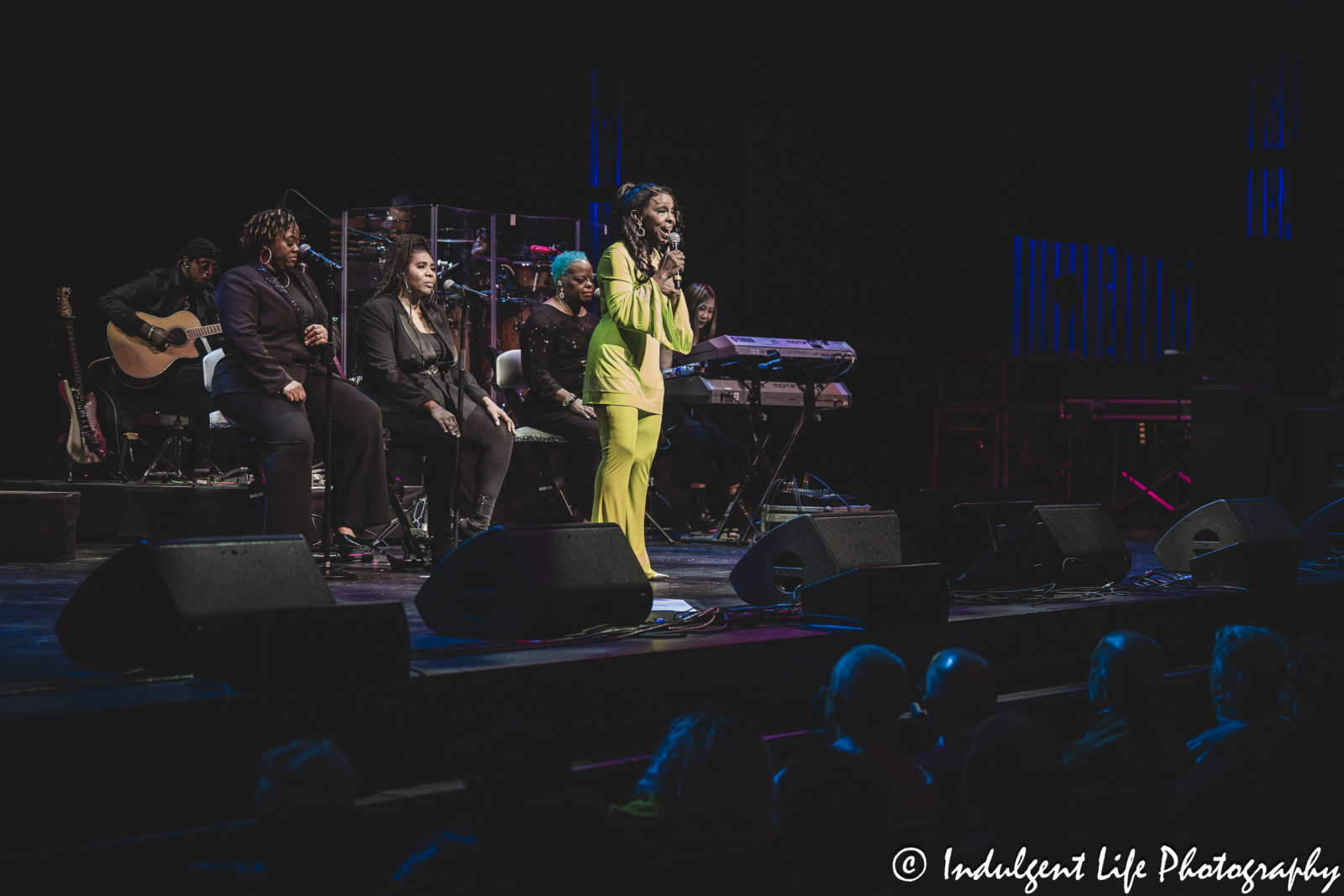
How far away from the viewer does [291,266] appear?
4.81 meters

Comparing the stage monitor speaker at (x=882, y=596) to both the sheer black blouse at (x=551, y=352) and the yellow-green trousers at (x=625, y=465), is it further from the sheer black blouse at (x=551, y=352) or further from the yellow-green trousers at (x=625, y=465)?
the sheer black blouse at (x=551, y=352)

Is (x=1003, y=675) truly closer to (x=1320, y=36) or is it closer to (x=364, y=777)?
(x=364, y=777)

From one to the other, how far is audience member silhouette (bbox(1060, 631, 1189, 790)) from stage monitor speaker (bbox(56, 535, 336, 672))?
1.84 m

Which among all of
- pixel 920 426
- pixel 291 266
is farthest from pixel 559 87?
pixel 291 266

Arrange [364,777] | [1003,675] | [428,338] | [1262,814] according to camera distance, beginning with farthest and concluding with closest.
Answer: [428,338]
[1003,675]
[364,777]
[1262,814]

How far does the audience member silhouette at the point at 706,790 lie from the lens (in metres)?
2.10

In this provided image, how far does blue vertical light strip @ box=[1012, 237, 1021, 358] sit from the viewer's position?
37.5 ft

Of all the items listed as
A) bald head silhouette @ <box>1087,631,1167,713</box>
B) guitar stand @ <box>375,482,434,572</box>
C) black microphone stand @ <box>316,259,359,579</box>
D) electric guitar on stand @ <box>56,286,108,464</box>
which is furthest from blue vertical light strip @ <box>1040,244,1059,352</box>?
bald head silhouette @ <box>1087,631,1167,713</box>

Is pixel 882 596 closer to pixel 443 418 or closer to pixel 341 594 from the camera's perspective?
pixel 341 594

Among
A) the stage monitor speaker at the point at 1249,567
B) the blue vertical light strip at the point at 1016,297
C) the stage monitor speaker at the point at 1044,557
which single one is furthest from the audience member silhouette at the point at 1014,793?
the blue vertical light strip at the point at 1016,297

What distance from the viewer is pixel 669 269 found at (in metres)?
4.50

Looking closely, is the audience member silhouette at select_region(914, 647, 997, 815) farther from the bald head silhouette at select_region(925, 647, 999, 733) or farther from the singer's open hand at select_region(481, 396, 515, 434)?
the singer's open hand at select_region(481, 396, 515, 434)

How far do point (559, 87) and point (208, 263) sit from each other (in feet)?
11.0

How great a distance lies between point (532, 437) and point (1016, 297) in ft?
20.7
